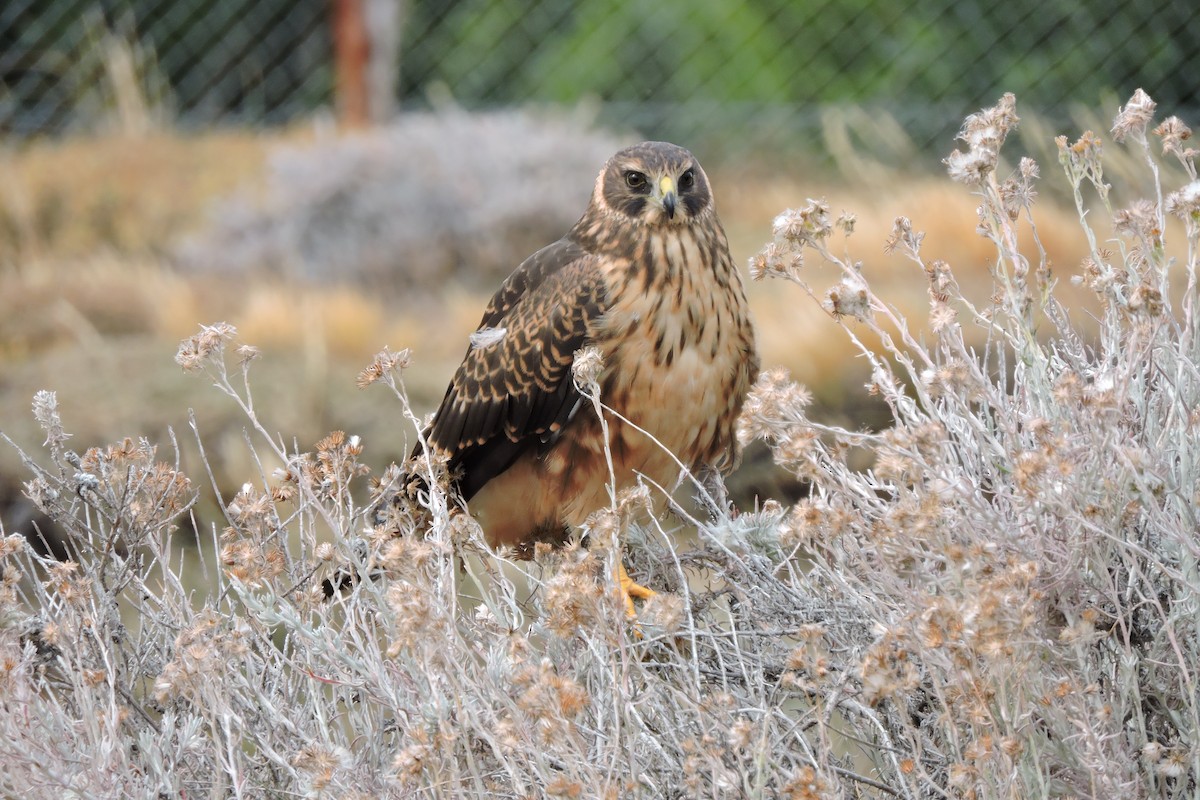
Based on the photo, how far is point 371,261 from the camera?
777 centimetres

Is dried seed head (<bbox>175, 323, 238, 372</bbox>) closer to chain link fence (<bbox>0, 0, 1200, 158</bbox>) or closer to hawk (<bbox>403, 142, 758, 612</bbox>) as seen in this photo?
hawk (<bbox>403, 142, 758, 612</bbox>)

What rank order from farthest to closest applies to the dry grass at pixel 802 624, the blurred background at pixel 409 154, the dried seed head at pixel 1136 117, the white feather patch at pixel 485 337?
1. the blurred background at pixel 409 154
2. the white feather patch at pixel 485 337
3. the dried seed head at pixel 1136 117
4. the dry grass at pixel 802 624

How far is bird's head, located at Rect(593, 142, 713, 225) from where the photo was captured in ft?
10.4

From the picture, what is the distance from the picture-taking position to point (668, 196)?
313 cm

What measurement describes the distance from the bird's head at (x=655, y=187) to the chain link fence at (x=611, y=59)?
5.78 m

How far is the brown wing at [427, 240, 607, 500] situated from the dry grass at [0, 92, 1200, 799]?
495mm

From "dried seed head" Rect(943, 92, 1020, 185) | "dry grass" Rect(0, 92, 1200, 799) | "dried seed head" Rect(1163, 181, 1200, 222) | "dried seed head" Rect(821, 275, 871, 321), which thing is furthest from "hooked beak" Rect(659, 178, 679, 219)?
"dried seed head" Rect(1163, 181, 1200, 222)

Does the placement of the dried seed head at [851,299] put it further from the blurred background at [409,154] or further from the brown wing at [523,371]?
the blurred background at [409,154]

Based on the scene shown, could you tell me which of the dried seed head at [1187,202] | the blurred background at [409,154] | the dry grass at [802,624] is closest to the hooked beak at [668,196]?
the dry grass at [802,624]

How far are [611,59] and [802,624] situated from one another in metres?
8.51

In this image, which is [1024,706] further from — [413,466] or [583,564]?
[413,466]

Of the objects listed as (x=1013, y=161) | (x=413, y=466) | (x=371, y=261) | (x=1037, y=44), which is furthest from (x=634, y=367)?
(x=1037, y=44)

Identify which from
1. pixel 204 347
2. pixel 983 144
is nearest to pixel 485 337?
pixel 204 347

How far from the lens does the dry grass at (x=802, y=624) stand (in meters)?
1.85
